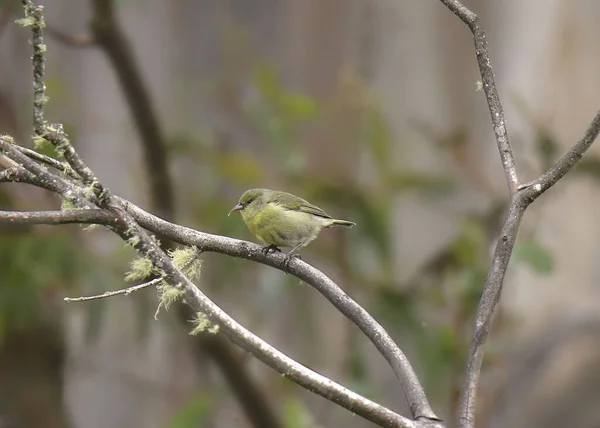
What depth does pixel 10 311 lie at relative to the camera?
393 centimetres

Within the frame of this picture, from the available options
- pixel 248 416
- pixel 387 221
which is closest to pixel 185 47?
pixel 387 221

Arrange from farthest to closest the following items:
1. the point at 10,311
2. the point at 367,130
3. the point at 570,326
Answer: the point at 570,326 → the point at 367,130 → the point at 10,311

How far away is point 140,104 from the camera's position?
13.3ft

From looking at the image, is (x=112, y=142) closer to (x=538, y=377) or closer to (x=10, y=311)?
(x=10, y=311)

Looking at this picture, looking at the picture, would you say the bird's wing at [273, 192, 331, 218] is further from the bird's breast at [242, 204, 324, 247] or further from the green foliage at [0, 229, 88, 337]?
the green foliage at [0, 229, 88, 337]

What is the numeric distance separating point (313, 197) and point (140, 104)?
1011 millimetres

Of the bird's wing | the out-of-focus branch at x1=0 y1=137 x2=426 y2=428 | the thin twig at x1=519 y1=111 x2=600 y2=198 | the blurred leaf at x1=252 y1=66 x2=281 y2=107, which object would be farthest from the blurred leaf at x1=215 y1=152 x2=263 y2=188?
the out-of-focus branch at x1=0 y1=137 x2=426 y2=428

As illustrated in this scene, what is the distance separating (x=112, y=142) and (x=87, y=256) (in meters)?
2.16

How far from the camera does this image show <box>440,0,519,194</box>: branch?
1852 millimetres

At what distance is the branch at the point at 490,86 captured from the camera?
185 cm

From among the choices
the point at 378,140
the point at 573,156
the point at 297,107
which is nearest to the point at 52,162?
the point at 573,156

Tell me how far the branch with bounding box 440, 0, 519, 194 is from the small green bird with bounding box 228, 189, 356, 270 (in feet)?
3.41

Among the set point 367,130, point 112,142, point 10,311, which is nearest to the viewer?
point 10,311

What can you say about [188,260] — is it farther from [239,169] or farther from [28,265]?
[239,169]
